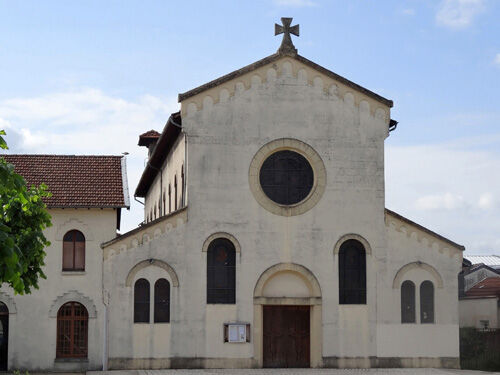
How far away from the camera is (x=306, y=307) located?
105 feet

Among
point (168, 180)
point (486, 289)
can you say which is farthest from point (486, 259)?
point (168, 180)

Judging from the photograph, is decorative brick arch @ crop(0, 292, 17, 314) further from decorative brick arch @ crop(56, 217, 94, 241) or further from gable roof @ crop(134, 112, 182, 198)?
gable roof @ crop(134, 112, 182, 198)

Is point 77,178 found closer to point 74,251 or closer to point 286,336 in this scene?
point 74,251

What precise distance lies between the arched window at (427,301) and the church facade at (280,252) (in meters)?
0.04

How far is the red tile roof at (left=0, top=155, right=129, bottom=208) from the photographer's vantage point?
3303 centimetres

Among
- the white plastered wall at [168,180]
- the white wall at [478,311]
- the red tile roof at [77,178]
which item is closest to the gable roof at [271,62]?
the white plastered wall at [168,180]

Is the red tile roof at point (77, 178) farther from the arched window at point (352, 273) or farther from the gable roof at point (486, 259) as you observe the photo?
the gable roof at point (486, 259)

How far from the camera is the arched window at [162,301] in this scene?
102 ft

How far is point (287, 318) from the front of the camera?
3206cm

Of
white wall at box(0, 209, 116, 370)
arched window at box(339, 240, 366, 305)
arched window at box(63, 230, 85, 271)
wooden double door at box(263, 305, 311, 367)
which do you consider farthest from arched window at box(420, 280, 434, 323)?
arched window at box(63, 230, 85, 271)

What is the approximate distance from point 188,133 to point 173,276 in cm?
515

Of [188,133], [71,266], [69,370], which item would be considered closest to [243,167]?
[188,133]

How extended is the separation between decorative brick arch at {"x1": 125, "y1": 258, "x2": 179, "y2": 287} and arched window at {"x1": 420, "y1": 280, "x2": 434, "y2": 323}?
29.6 feet

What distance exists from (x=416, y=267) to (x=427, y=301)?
1.35 m
